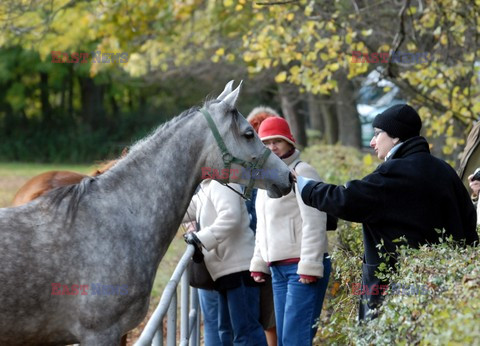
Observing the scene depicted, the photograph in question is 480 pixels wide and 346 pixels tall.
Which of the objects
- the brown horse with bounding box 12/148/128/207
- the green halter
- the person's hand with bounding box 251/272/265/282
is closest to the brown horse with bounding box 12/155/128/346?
the brown horse with bounding box 12/148/128/207

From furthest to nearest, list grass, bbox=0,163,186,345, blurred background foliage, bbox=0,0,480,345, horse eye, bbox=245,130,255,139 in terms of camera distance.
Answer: grass, bbox=0,163,186,345 < horse eye, bbox=245,130,255,139 < blurred background foliage, bbox=0,0,480,345

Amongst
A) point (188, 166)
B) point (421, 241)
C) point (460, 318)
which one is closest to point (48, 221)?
point (188, 166)

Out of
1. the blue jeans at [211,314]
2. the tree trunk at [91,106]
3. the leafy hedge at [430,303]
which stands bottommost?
the tree trunk at [91,106]

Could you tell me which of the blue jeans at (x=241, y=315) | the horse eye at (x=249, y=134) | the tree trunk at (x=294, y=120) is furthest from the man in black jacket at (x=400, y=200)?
the tree trunk at (x=294, y=120)

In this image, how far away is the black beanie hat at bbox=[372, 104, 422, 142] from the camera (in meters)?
4.41

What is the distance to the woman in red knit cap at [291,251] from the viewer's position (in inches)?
204

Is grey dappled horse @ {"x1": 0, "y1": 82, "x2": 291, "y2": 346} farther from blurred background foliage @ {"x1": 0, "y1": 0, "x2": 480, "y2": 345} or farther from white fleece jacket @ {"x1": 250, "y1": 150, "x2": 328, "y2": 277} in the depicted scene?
blurred background foliage @ {"x1": 0, "y1": 0, "x2": 480, "y2": 345}

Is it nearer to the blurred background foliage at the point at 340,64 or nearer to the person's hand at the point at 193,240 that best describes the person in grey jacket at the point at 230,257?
the person's hand at the point at 193,240

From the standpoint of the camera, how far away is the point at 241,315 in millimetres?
5641

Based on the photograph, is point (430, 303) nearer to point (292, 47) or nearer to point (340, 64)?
point (340, 64)

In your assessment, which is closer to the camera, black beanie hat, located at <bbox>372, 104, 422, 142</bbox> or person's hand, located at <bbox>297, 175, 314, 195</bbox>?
black beanie hat, located at <bbox>372, 104, 422, 142</bbox>

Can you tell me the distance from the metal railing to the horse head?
64 centimetres

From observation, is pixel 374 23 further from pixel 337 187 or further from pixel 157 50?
pixel 337 187

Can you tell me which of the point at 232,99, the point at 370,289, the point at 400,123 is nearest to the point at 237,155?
the point at 232,99
